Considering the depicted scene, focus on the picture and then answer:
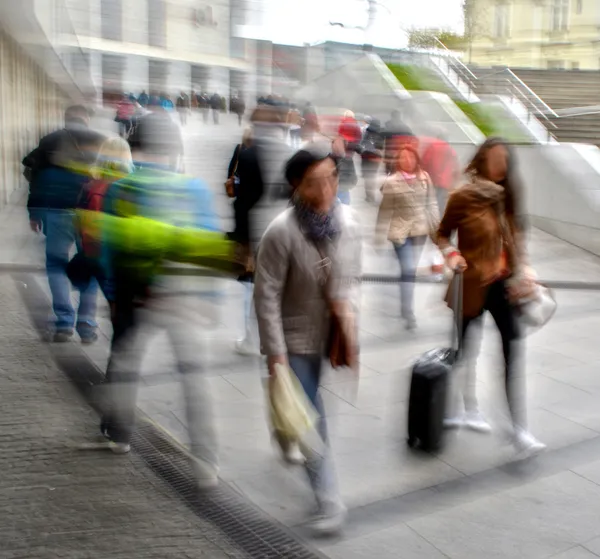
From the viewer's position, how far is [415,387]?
3.98 metres

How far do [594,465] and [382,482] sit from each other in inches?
43.1

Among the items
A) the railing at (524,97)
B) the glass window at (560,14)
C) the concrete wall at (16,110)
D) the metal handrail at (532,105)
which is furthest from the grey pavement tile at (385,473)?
the metal handrail at (532,105)

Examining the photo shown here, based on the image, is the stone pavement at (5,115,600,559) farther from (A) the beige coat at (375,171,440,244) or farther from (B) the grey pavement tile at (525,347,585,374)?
(A) the beige coat at (375,171,440,244)

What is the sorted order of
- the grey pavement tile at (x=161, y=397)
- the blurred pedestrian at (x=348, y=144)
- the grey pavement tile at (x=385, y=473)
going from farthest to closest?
the blurred pedestrian at (x=348, y=144)
the grey pavement tile at (x=161, y=397)
the grey pavement tile at (x=385, y=473)

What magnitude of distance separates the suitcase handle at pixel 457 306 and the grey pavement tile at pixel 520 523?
813 millimetres

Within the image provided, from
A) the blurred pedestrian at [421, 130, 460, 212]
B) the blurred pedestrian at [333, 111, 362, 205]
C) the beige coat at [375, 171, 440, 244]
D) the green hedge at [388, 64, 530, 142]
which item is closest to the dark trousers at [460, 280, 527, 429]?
the beige coat at [375, 171, 440, 244]

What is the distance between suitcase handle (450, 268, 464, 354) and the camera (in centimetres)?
402

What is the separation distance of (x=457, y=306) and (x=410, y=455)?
789mm

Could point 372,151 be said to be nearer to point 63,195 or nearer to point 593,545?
point 63,195

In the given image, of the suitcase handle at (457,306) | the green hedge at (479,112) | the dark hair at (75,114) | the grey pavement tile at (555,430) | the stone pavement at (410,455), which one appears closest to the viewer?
the stone pavement at (410,455)

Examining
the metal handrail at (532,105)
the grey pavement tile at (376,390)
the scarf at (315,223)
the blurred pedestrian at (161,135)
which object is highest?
the metal handrail at (532,105)

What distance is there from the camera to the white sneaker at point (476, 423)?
169 inches

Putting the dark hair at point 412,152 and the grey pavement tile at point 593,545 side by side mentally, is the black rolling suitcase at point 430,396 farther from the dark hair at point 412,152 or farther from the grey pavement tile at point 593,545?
the dark hair at point 412,152

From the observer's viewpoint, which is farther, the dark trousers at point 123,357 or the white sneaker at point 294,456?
the dark trousers at point 123,357
